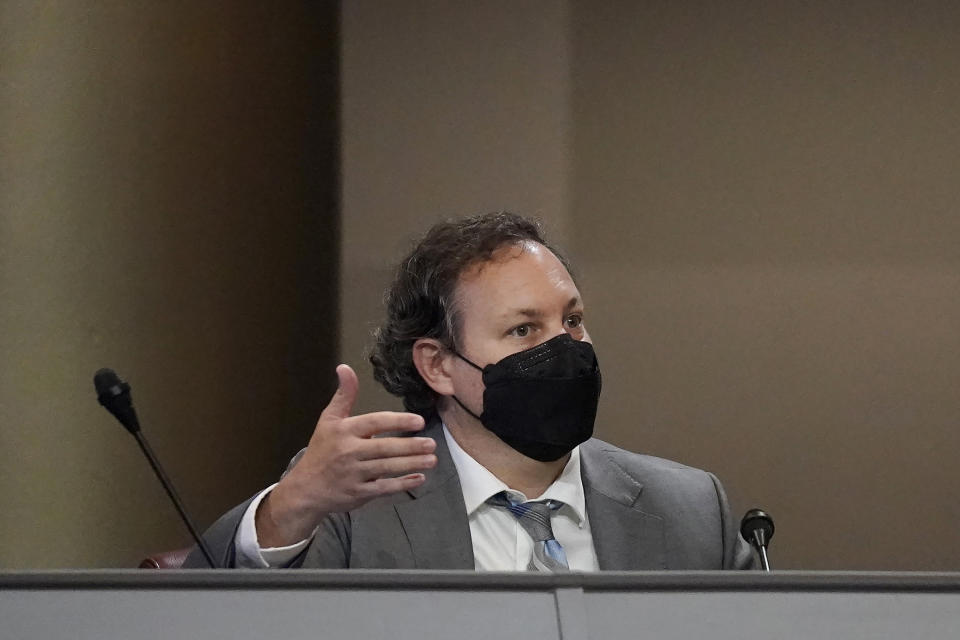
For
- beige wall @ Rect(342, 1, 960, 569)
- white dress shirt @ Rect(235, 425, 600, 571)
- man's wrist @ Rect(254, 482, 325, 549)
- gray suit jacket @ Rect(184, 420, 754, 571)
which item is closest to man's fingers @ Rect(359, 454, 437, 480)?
man's wrist @ Rect(254, 482, 325, 549)

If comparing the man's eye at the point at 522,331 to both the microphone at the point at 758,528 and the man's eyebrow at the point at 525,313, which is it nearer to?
the man's eyebrow at the point at 525,313

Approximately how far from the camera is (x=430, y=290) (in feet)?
6.20

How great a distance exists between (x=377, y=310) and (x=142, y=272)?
3.17 ft

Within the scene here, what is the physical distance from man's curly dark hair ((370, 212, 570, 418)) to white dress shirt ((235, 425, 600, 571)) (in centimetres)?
18

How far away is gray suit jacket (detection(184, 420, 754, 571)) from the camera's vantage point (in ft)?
5.52

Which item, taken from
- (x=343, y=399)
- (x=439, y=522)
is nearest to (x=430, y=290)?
(x=439, y=522)

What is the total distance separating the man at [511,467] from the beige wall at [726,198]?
5.21 feet

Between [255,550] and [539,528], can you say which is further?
[539,528]

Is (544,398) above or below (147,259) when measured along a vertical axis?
below

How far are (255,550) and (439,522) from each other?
31 cm

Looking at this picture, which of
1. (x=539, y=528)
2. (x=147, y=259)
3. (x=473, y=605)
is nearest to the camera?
(x=473, y=605)

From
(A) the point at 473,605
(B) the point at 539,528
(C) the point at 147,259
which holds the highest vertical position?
(C) the point at 147,259

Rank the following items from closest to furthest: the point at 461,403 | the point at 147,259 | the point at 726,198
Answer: the point at 461,403 → the point at 147,259 → the point at 726,198

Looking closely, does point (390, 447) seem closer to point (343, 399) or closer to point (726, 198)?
point (343, 399)
